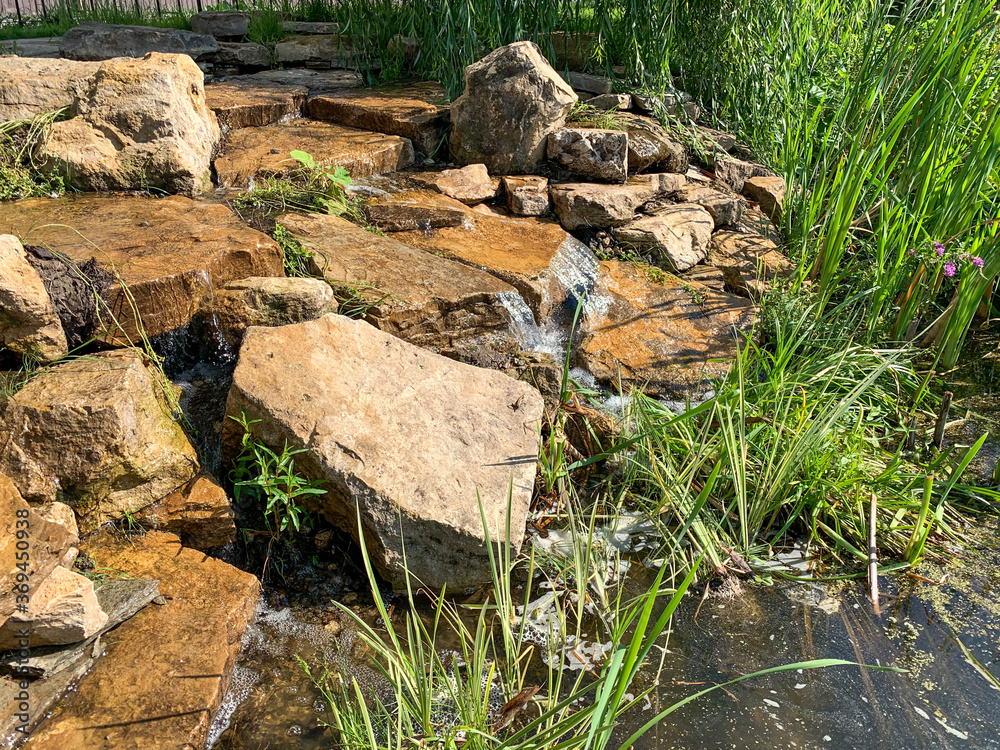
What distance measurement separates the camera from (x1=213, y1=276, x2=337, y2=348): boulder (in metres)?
3.54

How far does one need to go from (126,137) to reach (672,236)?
11.1 ft

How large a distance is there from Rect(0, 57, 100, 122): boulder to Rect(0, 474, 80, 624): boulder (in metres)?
3.06

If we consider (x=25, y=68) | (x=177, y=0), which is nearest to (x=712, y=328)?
(x=25, y=68)

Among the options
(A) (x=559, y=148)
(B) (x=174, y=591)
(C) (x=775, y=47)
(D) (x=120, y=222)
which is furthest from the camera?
(C) (x=775, y=47)

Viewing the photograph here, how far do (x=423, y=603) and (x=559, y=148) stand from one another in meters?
3.60

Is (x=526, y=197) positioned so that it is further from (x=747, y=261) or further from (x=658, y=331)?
(x=747, y=261)

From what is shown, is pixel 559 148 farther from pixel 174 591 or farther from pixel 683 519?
pixel 174 591

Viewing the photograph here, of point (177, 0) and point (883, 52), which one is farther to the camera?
point (177, 0)

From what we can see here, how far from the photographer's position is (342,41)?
7.35m

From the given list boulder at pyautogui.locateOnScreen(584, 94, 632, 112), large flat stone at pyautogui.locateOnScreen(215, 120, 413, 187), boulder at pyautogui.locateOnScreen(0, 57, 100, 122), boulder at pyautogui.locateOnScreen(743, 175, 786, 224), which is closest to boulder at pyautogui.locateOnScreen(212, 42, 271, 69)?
large flat stone at pyautogui.locateOnScreen(215, 120, 413, 187)

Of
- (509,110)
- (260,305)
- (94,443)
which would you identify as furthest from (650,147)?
(94,443)

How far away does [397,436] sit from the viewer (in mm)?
3082

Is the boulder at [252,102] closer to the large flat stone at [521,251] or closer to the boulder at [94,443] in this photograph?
the large flat stone at [521,251]

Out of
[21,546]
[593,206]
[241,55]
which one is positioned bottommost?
[21,546]
